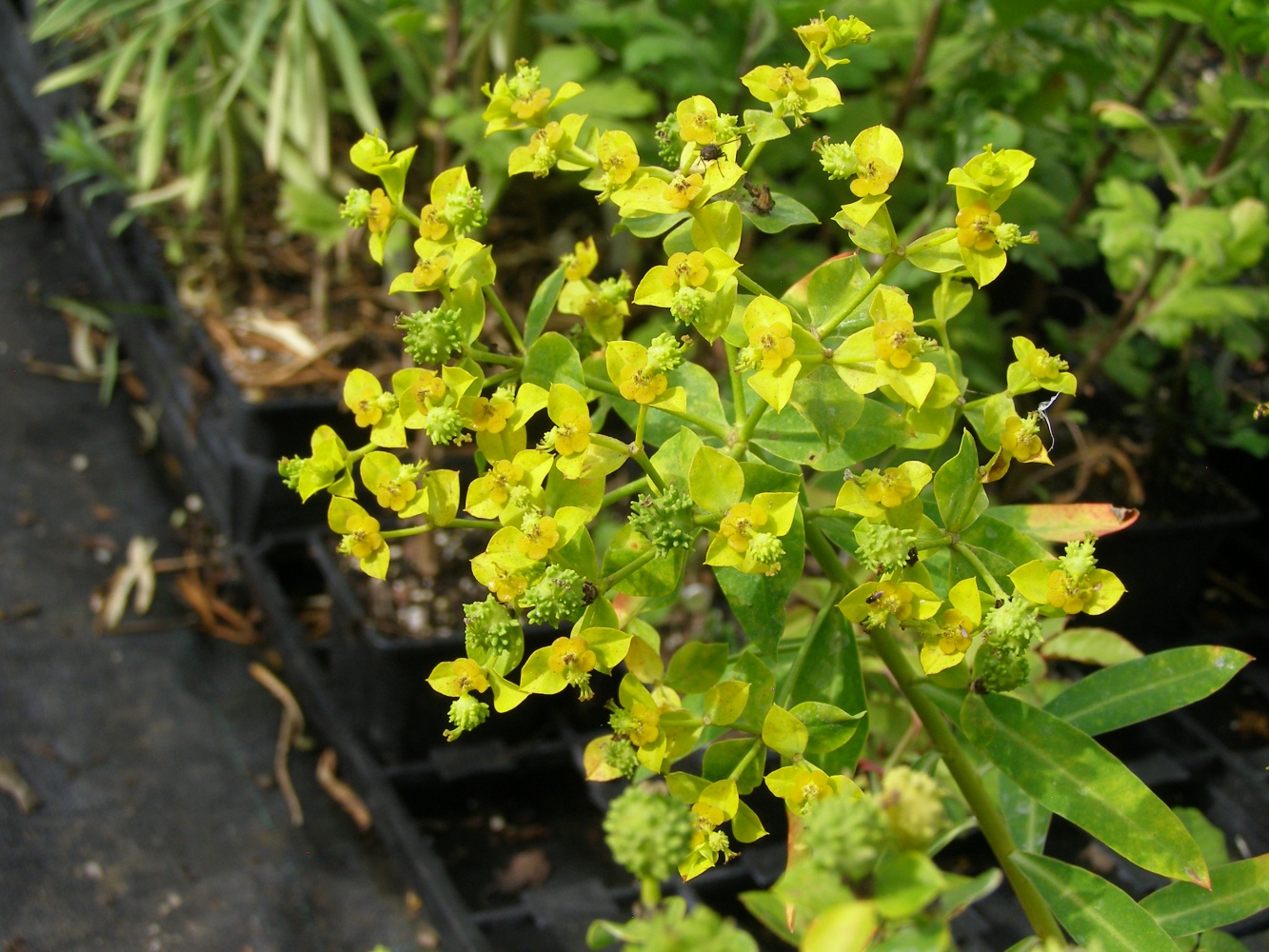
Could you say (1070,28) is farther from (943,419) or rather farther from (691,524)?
(691,524)

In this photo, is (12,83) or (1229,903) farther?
(12,83)

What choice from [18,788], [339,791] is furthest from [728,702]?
[18,788]

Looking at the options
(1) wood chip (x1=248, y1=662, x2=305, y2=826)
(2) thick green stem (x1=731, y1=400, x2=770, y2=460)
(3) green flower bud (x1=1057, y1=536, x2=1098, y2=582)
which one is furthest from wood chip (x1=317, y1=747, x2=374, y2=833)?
(3) green flower bud (x1=1057, y1=536, x2=1098, y2=582)

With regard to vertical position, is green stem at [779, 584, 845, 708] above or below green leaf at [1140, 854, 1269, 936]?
above

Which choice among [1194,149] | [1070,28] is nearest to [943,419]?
[1194,149]

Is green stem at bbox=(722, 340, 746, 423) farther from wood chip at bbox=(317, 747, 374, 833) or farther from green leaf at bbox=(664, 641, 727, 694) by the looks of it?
wood chip at bbox=(317, 747, 374, 833)

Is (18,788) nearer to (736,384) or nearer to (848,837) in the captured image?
(736,384)

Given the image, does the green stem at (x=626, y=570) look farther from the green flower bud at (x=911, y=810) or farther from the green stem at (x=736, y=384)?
the green flower bud at (x=911, y=810)
